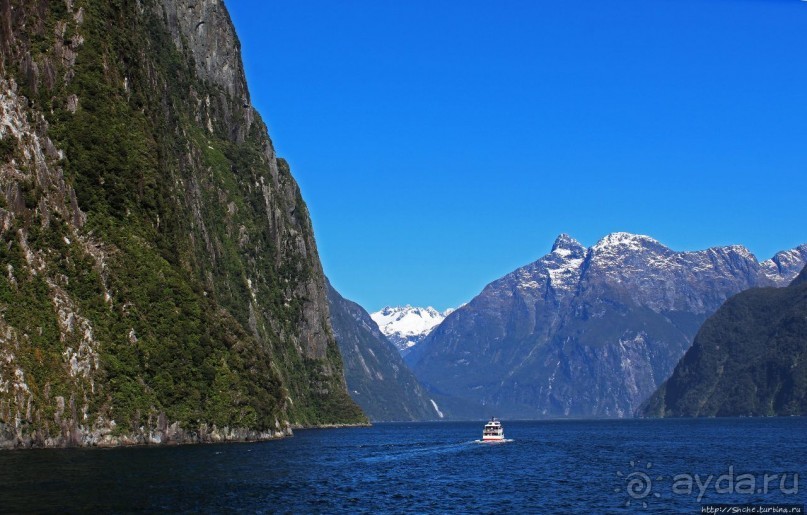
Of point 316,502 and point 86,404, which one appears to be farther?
point 86,404

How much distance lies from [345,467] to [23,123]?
68995 millimetres

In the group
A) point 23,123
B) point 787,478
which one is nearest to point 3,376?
point 23,123

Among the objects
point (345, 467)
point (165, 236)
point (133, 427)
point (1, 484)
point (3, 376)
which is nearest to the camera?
point (1, 484)

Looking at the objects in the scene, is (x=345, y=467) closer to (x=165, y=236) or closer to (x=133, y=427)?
(x=133, y=427)

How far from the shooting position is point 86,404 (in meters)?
128

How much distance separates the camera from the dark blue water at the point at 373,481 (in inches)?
3199
